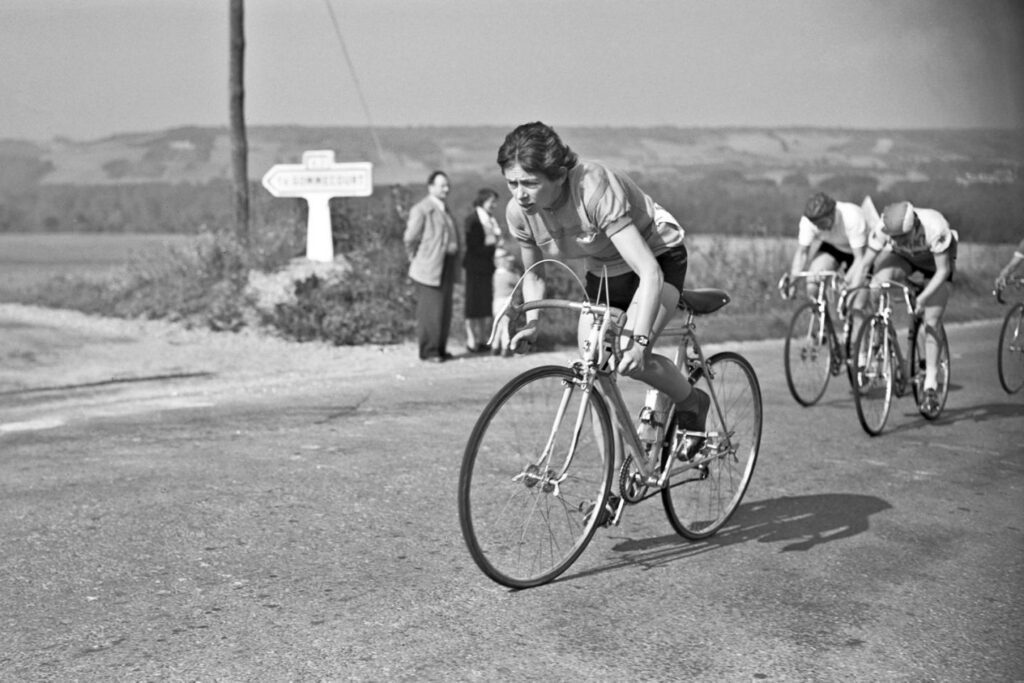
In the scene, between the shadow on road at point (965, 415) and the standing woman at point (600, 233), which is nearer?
the standing woman at point (600, 233)

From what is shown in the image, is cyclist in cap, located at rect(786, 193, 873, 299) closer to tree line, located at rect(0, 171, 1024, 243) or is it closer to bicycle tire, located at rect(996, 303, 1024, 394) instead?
bicycle tire, located at rect(996, 303, 1024, 394)

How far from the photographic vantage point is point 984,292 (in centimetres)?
2538

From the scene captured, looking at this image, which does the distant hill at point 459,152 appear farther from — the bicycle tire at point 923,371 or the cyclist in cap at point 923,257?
the cyclist in cap at point 923,257

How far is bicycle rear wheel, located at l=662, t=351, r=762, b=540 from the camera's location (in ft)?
20.2

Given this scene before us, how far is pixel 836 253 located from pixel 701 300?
218 inches

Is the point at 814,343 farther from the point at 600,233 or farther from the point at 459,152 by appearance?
the point at 459,152

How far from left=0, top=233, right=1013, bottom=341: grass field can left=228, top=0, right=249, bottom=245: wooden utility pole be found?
2.80ft

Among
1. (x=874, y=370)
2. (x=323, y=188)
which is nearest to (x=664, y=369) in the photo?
(x=874, y=370)

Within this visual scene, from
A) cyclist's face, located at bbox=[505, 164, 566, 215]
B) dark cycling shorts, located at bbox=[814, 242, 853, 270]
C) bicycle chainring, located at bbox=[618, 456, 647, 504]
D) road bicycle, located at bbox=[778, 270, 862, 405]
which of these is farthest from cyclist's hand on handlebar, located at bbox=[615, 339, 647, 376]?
dark cycling shorts, located at bbox=[814, 242, 853, 270]

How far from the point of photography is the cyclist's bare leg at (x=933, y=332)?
32.3 ft

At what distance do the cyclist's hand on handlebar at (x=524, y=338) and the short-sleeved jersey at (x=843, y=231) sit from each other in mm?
5686

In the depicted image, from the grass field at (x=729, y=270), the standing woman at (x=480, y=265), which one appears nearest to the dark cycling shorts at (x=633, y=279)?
the standing woman at (x=480, y=265)

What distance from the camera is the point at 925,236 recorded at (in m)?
9.47

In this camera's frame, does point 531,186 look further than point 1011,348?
No
